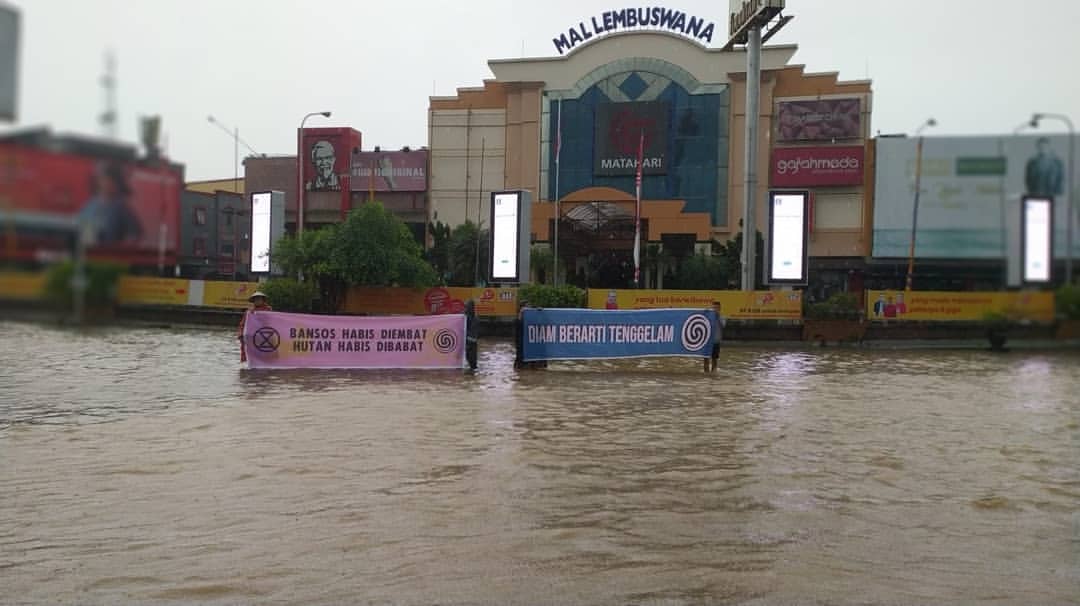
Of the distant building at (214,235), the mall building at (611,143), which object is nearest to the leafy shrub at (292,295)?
the mall building at (611,143)

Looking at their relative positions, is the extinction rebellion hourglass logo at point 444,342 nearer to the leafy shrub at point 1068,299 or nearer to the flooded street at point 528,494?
the flooded street at point 528,494

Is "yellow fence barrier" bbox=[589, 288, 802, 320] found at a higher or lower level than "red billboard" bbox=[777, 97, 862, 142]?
lower

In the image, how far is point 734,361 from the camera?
954 inches

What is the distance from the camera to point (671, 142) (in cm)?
5619

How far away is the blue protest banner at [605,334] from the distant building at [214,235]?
59.2 ft

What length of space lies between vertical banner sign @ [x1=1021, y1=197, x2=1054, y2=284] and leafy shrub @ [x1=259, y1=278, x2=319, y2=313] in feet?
101

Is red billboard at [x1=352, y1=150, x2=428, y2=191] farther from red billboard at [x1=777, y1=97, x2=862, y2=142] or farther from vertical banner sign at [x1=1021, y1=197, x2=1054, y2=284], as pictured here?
vertical banner sign at [x1=1021, y1=197, x2=1054, y2=284]

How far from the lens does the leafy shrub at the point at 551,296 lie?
35.4 metres

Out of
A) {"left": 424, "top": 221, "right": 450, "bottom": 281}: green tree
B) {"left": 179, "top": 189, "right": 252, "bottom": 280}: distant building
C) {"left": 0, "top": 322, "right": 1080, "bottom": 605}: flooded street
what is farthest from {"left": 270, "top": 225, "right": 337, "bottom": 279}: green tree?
{"left": 179, "top": 189, "right": 252, "bottom": 280}: distant building

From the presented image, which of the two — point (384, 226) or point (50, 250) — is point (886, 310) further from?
point (384, 226)

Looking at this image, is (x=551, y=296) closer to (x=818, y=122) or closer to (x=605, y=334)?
(x=605, y=334)

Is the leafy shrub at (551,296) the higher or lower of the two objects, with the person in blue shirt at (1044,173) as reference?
lower

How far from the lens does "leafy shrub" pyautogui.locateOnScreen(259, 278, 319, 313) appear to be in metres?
32.3

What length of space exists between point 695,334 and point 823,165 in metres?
16.7
